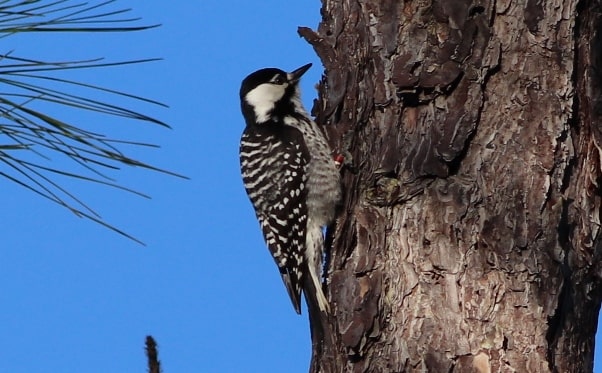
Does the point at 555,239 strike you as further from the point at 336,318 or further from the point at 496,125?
the point at 336,318

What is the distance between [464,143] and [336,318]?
871mm

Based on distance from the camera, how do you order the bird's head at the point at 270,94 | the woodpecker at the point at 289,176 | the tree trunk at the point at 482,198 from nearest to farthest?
the tree trunk at the point at 482,198, the woodpecker at the point at 289,176, the bird's head at the point at 270,94

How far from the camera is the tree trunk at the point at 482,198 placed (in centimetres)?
412

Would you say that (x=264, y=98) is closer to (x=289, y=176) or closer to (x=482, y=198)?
(x=289, y=176)

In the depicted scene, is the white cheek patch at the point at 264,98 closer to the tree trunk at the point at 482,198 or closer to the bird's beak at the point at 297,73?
the bird's beak at the point at 297,73

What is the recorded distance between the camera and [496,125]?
422 centimetres

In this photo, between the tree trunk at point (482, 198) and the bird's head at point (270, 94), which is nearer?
the tree trunk at point (482, 198)

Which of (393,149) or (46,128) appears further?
(393,149)

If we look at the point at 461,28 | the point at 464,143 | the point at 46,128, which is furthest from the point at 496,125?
the point at 46,128

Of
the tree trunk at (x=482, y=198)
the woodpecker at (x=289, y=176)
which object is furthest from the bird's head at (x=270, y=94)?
the tree trunk at (x=482, y=198)

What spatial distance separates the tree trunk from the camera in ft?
13.5

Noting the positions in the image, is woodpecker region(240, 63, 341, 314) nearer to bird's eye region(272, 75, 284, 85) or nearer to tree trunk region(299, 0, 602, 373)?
bird's eye region(272, 75, 284, 85)

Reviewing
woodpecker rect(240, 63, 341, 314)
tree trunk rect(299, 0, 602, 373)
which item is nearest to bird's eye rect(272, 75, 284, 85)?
woodpecker rect(240, 63, 341, 314)

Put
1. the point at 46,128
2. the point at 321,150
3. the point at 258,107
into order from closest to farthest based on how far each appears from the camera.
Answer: the point at 46,128, the point at 321,150, the point at 258,107
